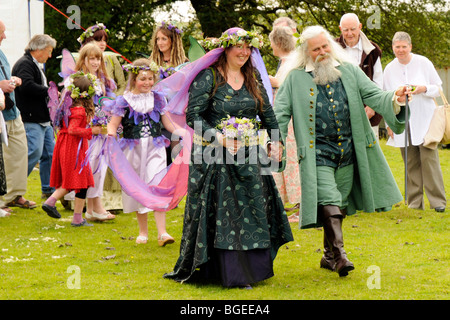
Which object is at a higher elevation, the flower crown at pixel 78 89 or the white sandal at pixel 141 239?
the flower crown at pixel 78 89

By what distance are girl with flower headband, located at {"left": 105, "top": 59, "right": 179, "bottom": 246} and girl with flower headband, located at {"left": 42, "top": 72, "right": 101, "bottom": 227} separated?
0.97m

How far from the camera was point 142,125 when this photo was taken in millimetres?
7578

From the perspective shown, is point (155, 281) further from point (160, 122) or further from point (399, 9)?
point (399, 9)

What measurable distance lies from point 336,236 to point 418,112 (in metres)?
4.00

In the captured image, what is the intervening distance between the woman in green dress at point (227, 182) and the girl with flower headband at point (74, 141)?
2926 millimetres

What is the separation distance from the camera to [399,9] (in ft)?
66.0

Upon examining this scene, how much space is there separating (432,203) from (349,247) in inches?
102

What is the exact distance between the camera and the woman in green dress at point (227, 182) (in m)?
5.68

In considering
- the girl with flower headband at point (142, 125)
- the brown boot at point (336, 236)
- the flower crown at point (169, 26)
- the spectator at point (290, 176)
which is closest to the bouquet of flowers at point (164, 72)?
the girl with flower headband at point (142, 125)

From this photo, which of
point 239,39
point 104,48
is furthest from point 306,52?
point 104,48

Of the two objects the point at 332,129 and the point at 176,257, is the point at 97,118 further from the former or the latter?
the point at 332,129

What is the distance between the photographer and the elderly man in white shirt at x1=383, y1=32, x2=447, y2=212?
9195mm

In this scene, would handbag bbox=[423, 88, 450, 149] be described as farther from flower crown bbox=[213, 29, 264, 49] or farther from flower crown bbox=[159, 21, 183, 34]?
flower crown bbox=[213, 29, 264, 49]

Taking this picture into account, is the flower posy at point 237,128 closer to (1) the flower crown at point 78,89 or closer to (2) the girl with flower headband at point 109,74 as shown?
(1) the flower crown at point 78,89
